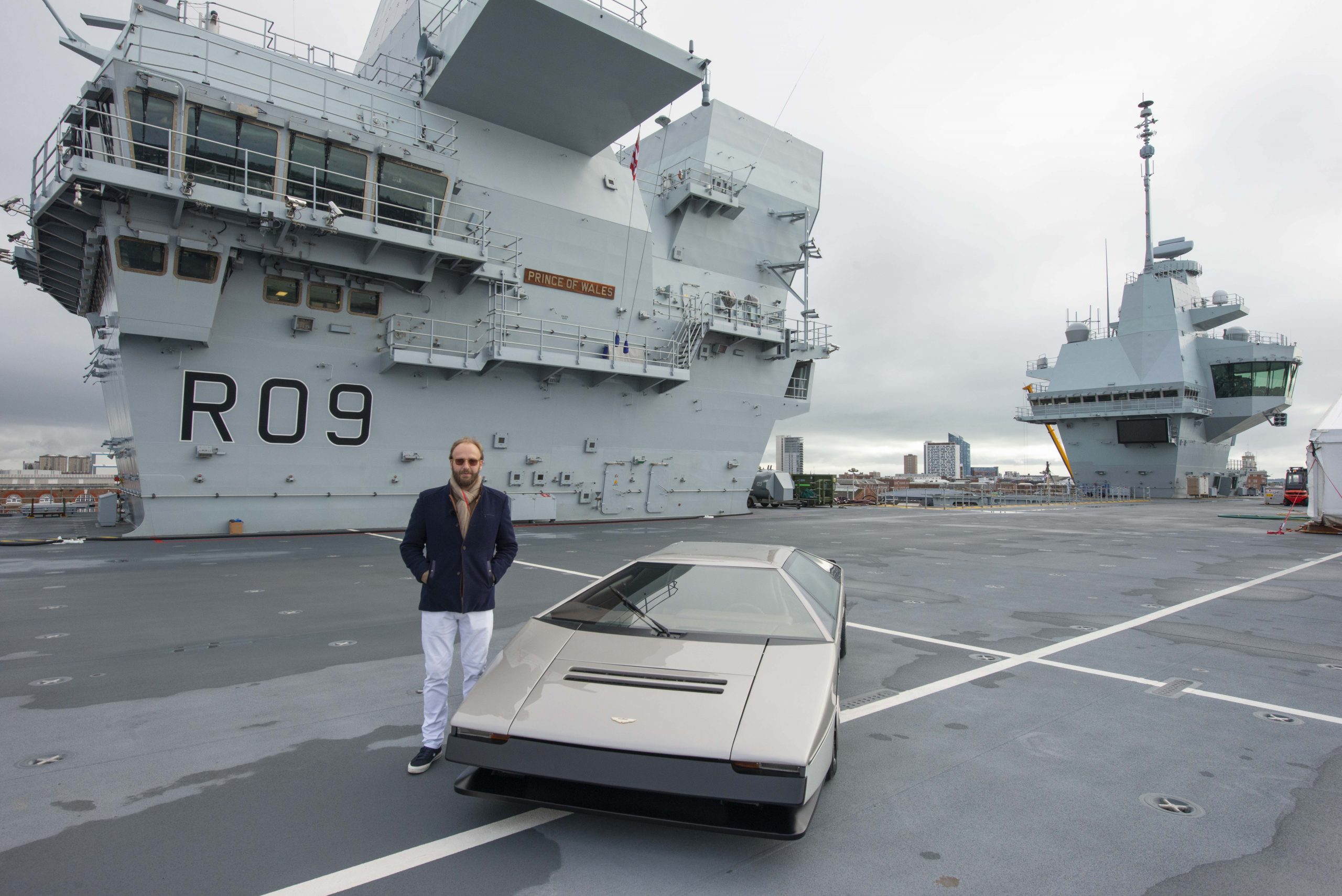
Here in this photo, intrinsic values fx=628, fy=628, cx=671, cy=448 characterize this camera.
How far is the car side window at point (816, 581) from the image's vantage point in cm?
397

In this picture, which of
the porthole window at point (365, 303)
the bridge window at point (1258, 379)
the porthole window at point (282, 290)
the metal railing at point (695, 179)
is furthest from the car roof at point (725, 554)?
the bridge window at point (1258, 379)

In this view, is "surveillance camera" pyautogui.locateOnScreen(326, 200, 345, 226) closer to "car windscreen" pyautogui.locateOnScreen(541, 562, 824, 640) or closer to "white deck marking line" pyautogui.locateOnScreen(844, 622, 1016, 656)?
"car windscreen" pyautogui.locateOnScreen(541, 562, 824, 640)

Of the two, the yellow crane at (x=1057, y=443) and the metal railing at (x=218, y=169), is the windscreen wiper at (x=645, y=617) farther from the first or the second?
the yellow crane at (x=1057, y=443)

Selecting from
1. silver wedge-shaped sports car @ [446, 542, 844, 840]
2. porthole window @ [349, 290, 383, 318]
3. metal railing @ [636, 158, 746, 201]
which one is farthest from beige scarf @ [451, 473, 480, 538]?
metal railing @ [636, 158, 746, 201]

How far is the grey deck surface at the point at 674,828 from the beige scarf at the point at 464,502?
1.32 metres

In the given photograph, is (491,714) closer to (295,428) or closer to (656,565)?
(656,565)

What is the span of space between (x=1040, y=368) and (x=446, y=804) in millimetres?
60589

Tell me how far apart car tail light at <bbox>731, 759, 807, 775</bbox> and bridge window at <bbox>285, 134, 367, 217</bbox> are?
15.3m

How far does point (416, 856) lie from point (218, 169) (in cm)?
1555

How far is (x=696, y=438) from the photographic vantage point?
73.5ft

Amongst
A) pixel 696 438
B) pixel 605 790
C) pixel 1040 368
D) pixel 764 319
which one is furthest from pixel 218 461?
pixel 1040 368

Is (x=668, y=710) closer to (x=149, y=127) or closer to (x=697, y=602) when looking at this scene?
(x=697, y=602)

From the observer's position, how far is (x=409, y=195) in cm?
1516

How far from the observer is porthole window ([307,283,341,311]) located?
15.2 m
